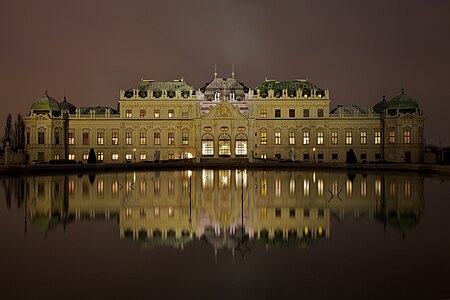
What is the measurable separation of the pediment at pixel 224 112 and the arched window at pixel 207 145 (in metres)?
2.67

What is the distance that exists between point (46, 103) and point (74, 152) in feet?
25.3

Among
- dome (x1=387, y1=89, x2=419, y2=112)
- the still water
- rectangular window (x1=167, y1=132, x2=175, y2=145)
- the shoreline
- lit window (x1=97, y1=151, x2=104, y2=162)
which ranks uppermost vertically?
dome (x1=387, y1=89, x2=419, y2=112)

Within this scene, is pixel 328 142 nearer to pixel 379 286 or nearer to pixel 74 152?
pixel 74 152

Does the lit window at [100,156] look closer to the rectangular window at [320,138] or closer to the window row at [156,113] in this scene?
the window row at [156,113]

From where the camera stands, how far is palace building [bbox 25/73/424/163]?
67.9 meters

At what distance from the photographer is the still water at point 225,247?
9.69 m

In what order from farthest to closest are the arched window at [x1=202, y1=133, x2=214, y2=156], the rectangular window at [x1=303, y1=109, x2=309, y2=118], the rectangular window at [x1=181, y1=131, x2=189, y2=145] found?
1. the rectangular window at [x1=181, y1=131, x2=189, y2=145]
2. the rectangular window at [x1=303, y1=109, x2=309, y2=118]
3. the arched window at [x1=202, y1=133, x2=214, y2=156]

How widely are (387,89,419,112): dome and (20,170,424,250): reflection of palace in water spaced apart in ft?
134

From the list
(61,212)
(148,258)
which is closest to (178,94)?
(61,212)

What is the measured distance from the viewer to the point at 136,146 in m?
70.1

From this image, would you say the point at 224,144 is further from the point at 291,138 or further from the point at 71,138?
the point at 71,138

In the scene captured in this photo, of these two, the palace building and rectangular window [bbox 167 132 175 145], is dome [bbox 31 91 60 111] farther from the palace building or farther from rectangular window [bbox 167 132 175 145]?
rectangular window [bbox 167 132 175 145]

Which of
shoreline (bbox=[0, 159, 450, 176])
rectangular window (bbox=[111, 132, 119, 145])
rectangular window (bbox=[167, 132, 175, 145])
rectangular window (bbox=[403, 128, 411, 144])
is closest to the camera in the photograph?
shoreline (bbox=[0, 159, 450, 176])

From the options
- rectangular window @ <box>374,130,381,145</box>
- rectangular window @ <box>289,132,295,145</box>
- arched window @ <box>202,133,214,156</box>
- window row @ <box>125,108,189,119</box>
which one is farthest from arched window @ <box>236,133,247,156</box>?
rectangular window @ <box>374,130,381,145</box>
